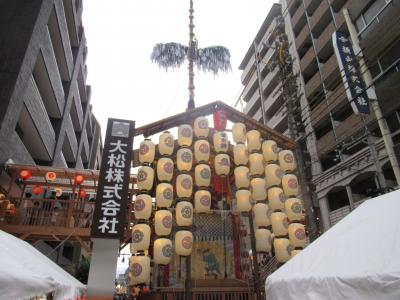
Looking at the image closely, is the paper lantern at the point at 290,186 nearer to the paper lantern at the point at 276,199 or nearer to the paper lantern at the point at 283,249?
the paper lantern at the point at 276,199

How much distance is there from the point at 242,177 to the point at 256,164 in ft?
2.95

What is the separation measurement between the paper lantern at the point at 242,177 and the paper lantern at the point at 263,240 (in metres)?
1.90

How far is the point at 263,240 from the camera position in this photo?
12.4 metres

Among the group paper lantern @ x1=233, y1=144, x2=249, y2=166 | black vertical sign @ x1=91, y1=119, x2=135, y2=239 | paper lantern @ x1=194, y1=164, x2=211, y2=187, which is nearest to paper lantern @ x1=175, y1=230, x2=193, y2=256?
paper lantern @ x1=194, y1=164, x2=211, y2=187

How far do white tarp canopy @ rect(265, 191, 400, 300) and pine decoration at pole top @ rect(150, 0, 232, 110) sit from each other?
671 inches

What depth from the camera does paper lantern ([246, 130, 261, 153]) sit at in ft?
46.6

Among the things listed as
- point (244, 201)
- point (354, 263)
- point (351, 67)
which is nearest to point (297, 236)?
point (244, 201)

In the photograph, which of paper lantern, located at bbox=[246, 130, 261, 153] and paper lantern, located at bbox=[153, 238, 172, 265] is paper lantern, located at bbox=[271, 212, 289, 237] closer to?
paper lantern, located at bbox=[246, 130, 261, 153]

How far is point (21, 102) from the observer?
1612cm

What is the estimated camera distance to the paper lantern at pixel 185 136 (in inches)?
529

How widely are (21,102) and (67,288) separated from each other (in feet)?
44.4

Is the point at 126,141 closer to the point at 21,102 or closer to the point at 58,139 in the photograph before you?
the point at 21,102

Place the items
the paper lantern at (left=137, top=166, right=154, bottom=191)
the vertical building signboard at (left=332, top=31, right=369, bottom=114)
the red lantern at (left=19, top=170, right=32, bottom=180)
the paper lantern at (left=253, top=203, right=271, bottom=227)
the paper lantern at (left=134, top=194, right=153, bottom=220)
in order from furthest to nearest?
the vertical building signboard at (left=332, top=31, right=369, bottom=114) → the red lantern at (left=19, top=170, right=32, bottom=180) → the paper lantern at (left=253, top=203, right=271, bottom=227) → the paper lantern at (left=137, top=166, right=154, bottom=191) → the paper lantern at (left=134, top=194, right=153, bottom=220)

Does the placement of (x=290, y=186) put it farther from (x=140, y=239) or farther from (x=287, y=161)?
(x=140, y=239)
